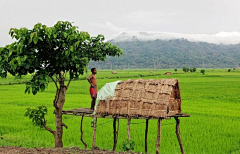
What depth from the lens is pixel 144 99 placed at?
6.76 meters

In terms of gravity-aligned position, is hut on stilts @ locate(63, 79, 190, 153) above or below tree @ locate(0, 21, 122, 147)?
below

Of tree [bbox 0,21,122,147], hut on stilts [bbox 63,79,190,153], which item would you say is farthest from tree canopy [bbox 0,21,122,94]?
hut on stilts [bbox 63,79,190,153]

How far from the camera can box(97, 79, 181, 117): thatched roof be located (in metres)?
6.61

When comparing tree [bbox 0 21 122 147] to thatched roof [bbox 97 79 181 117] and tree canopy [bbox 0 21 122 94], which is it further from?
thatched roof [bbox 97 79 181 117]

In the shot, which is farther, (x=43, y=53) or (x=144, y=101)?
(x=43, y=53)

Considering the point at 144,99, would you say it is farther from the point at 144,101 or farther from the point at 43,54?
the point at 43,54

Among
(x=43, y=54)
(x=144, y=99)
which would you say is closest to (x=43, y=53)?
(x=43, y=54)

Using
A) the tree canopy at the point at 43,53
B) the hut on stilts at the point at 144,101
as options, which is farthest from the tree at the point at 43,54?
the hut on stilts at the point at 144,101

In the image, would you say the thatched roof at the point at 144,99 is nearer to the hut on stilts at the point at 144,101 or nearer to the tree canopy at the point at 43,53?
the hut on stilts at the point at 144,101

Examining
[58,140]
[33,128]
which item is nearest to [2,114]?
[33,128]

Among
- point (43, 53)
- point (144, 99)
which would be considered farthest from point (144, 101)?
point (43, 53)

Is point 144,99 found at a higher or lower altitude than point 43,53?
lower

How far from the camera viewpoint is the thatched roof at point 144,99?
661 cm

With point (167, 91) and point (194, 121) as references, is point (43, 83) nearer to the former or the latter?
point (167, 91)
